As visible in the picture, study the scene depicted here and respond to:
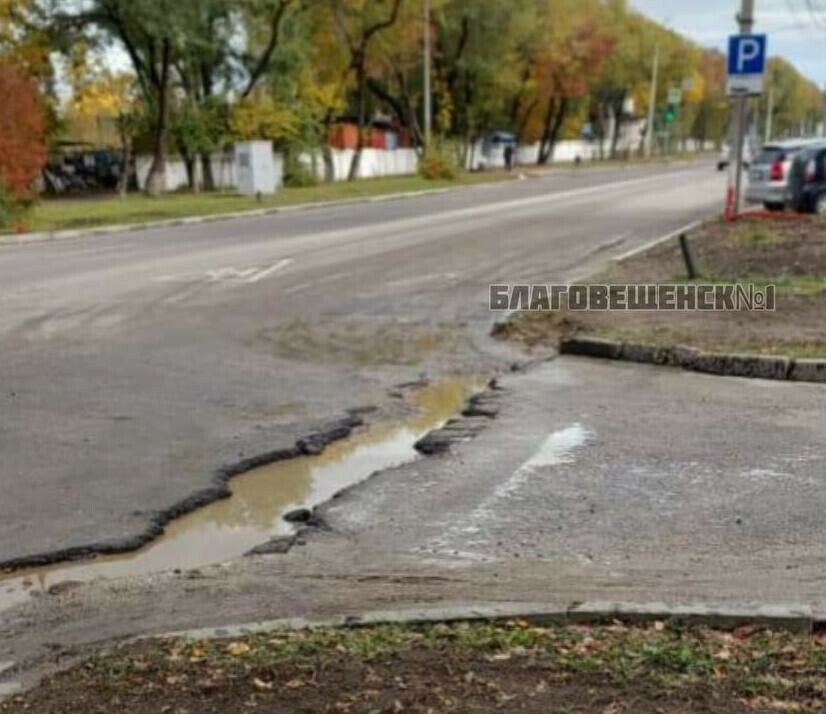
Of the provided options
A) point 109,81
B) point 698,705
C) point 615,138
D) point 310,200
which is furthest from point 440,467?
point 615,138

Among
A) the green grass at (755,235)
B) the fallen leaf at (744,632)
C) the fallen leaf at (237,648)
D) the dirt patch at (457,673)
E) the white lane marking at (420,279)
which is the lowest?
the white lane marking at (420,279)

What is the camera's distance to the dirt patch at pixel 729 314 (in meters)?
9.62

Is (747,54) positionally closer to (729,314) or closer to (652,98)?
(729,314)

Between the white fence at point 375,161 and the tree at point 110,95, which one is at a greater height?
the tree at point 110,95

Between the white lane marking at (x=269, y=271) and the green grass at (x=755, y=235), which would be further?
the green grass at (x=755, y=235)

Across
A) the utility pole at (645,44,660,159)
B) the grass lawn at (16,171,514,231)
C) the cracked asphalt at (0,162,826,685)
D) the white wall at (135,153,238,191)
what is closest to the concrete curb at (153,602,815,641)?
the cracked asphalt at (0,162,826,685)

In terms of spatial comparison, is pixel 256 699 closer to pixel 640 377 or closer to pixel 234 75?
pixel 640 377

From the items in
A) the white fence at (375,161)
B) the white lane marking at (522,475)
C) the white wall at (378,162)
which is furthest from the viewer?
the white wall at (378,162)

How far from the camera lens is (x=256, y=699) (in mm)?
3342

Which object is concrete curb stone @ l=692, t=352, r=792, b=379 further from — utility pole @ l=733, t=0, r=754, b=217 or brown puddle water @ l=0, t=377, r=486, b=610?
utility pole @ l=733, t=0, r=754, b=217

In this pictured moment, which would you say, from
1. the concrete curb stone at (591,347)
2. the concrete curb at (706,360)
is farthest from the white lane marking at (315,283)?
the concrete curb at (706,360)

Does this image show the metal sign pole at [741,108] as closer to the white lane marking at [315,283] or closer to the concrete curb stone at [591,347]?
the white lane marking at [315,283]

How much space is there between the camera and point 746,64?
58.6ft

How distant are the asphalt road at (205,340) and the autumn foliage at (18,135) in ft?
15.5
